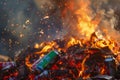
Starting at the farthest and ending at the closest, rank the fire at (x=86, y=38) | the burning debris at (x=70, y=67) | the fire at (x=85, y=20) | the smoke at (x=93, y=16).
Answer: the smoke at (x=93, y=16) < the fire at (x=85, y=20) < the fire at (x=86, y=38) < the burning debris at (x=70, y=67)

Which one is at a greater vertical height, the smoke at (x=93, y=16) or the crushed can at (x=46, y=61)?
the smoke at (x=93, y=16)

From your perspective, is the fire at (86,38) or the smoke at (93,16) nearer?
the fire at (86,38)

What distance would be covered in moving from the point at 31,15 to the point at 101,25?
246 inches

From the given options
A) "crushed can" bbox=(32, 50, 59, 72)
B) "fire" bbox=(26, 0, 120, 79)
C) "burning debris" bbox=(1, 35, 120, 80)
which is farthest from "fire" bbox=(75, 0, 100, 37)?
"crushed can" bbox=(32, 50, 59, 72)

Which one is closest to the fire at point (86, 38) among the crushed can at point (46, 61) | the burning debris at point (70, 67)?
the burning debris at point (70, 67)

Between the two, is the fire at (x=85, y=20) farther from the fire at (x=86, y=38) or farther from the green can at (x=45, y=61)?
the green can at (x=45, y=61)

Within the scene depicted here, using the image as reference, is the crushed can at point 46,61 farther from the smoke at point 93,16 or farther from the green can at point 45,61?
the smoke at point 93,16

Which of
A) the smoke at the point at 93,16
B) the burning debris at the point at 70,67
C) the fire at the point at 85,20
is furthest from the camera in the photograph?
the smoke at the point at 93,16

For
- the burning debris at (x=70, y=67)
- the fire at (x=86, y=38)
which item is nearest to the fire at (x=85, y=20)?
the fire at (x=86, y=38)

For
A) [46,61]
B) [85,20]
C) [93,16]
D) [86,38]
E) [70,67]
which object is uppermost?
[93,16]

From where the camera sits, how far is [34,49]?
45.6ft

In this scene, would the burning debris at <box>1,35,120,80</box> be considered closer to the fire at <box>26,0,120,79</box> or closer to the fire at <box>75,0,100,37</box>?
the fire at <box>26,0,120,79</box>

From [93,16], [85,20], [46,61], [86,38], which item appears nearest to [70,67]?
[46,61]

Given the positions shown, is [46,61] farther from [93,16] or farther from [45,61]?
[93,16]
